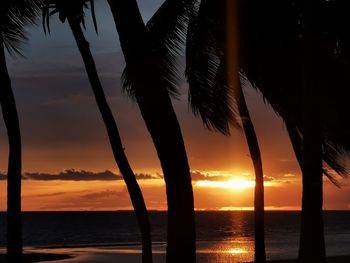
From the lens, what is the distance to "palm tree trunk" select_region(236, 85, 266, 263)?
2264 cm

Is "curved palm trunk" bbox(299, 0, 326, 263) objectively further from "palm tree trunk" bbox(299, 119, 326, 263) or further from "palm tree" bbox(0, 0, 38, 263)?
"palm tree" bbox(0, 0, 38, 263)

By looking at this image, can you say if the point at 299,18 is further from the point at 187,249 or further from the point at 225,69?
the point at 187,249

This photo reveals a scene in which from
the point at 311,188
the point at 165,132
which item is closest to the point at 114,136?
the point at 311,188

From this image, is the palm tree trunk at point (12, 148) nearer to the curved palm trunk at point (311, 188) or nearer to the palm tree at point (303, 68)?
the palm tree at point (303, 68)

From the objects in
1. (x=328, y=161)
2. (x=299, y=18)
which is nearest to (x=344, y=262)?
(x=328, y=161)

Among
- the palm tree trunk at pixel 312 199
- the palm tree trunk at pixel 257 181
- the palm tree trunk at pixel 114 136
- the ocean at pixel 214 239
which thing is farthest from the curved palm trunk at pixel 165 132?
the ocean at pixel 214 239

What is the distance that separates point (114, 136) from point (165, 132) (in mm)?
9188

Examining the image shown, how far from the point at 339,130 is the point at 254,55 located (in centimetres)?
266

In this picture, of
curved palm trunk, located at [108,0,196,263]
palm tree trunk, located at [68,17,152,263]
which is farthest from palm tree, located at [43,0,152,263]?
curved palm trunk, located at [108,0,196,263]

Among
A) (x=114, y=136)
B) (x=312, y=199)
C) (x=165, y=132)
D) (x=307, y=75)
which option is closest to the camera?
(x=165, y=132)

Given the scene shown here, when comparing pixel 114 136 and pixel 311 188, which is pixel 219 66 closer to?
pixel 114 136

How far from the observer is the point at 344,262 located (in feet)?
78.4

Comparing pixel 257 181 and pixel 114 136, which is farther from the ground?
pixel 114 136

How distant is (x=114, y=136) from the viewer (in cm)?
1845
